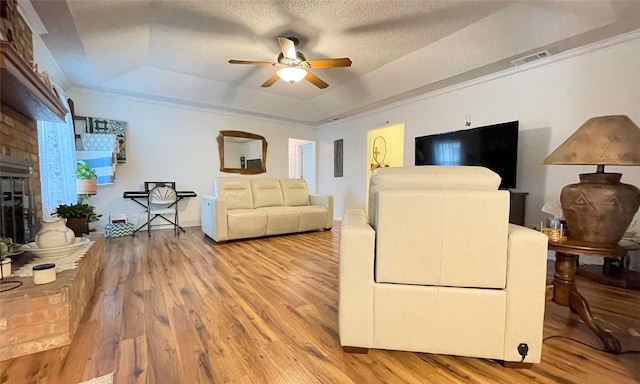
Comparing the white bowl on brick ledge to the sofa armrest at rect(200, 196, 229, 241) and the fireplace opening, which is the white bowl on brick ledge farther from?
the sofa armrest at rect(200, 196, 229, 241)

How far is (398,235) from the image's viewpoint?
1331mm

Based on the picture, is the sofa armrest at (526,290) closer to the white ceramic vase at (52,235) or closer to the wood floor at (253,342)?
the wood floor at (253,342)

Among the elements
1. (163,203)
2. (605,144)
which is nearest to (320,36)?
(605,144)

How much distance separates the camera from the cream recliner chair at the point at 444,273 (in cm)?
126

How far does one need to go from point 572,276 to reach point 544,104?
234cm

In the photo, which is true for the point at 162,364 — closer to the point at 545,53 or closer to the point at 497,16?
the point at 497,16

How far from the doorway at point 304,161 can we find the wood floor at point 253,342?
4692mm

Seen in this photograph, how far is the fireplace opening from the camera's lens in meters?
1.88

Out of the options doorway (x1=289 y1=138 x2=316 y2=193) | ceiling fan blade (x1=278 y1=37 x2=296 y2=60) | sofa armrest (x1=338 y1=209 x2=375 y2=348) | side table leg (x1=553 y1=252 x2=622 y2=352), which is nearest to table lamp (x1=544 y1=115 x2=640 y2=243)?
side table leg (x1=553 y1=252 x2=622 y2=352)

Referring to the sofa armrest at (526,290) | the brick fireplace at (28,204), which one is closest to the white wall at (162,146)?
the brick fireplace at (28,204)

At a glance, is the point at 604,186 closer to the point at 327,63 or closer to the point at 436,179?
the point at 436,179

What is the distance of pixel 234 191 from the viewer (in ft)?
13.8

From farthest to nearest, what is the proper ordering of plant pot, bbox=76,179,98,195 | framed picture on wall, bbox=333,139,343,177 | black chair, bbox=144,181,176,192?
1. framed picture on wall, bbox=333,139,343,177
2. black chair, bbox=144,181,176,192
3. plant pot, bbox=76,179,98,195

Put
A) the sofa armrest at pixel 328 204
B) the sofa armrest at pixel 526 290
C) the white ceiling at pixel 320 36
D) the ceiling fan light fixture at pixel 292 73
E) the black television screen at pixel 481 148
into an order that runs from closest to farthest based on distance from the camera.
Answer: the sofa armrest at pixel 526 290 < the white ceiling at pixel 320 36 < the ceiling fan light fixture at pixel 292 73 < the black television screen at pixel 481 148 < the sofa armrest at pixel 328 204
